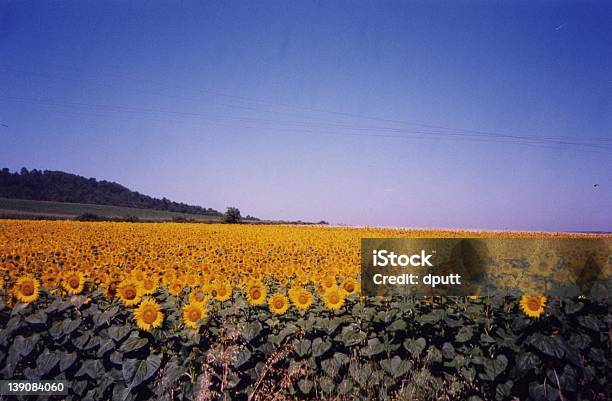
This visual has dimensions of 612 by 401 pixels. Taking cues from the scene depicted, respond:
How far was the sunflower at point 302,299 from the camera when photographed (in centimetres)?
411

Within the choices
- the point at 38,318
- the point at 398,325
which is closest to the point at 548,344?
the point at 398,325

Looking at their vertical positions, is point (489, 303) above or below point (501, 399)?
above

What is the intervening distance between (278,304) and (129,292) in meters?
1.63

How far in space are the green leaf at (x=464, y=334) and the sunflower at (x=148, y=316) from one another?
2.92 metres

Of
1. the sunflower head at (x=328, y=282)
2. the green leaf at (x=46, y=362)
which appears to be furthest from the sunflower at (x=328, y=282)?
the green leaf at (x=46, y=362)

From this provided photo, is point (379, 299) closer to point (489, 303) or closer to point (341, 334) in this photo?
point (341, 334)

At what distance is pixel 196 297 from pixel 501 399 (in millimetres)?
3160

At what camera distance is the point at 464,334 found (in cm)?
371

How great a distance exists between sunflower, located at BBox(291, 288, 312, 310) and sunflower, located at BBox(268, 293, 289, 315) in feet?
0.38

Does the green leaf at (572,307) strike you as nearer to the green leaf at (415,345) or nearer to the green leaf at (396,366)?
the green leaf at (415,345)

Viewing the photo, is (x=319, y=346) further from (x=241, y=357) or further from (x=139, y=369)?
(x=139, y=369)

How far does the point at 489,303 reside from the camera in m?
4.05

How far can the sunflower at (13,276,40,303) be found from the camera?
414 cm

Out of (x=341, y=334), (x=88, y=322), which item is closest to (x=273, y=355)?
(x=341, y=334)
